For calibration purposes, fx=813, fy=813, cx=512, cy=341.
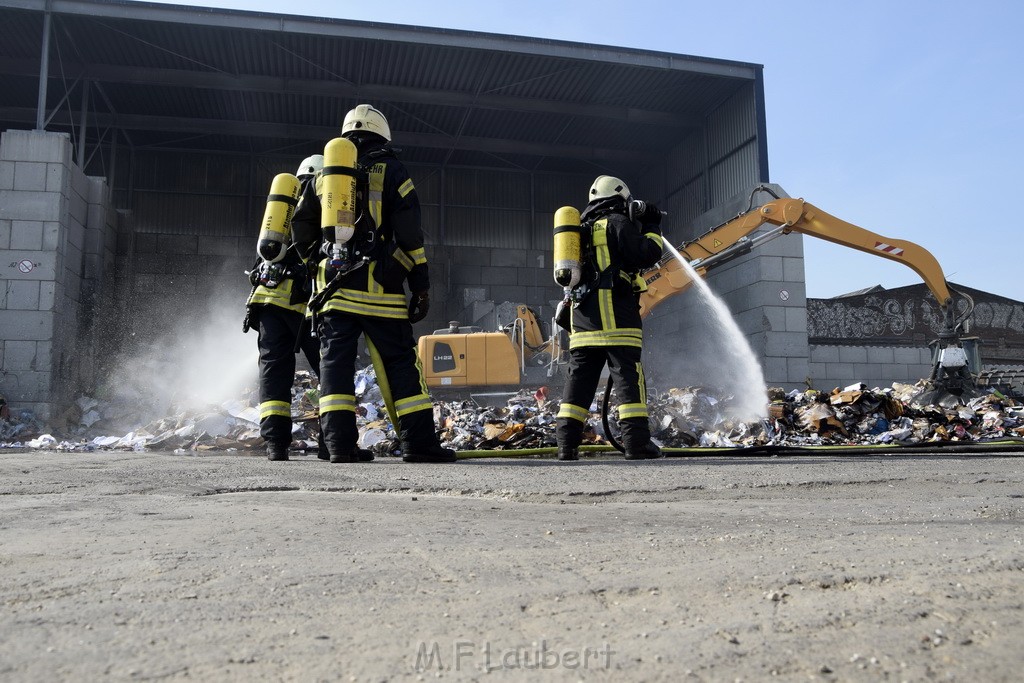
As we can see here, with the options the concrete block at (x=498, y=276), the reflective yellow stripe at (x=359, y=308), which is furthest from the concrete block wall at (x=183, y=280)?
the reflective yellow stripe at (x=359, y=308)

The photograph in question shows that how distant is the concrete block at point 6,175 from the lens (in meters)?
12.6

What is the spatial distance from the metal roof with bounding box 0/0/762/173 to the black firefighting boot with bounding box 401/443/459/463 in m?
10.2

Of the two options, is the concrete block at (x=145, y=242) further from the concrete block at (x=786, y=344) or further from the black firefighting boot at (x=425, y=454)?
the black firefighting boot at (x=425, y=454)

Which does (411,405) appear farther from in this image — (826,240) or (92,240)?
(92,240)

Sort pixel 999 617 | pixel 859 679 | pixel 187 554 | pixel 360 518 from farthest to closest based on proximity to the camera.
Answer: pixel 360 518, pixel 187 554, pixel 999 617, pixel 859 679

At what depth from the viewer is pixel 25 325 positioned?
12438 millimetres

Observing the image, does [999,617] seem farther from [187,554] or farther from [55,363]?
[55,363]

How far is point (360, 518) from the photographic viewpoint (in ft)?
8.75

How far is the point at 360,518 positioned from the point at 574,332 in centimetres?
330

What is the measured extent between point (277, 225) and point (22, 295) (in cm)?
910

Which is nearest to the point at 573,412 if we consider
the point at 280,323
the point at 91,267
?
the point at 280,323

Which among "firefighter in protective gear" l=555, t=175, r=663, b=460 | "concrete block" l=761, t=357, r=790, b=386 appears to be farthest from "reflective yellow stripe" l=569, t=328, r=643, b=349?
"concrete block" l=761, t=357, r=790, b=386

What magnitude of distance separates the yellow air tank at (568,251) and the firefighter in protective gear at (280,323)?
1720 mm

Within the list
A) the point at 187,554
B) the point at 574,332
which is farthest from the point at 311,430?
the point at 187,554
